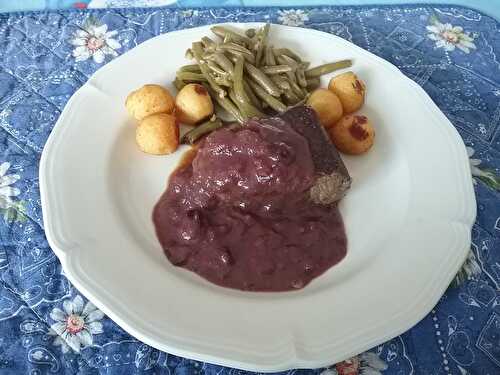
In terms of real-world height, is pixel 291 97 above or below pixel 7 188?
above

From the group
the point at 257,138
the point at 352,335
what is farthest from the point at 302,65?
the point at 352,335

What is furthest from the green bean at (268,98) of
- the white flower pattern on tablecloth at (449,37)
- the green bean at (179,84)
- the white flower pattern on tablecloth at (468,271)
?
the white flower pattern on tablecloth at (449,37)

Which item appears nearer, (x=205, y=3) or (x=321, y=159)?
(x=321, y=159)

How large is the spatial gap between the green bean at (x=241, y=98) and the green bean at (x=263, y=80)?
0.28 ft

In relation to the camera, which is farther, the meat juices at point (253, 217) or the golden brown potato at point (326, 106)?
the golden brown potato at point (326, 106)

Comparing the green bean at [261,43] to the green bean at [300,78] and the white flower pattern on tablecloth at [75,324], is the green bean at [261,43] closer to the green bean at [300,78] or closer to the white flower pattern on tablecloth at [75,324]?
the green bean at [300,78]

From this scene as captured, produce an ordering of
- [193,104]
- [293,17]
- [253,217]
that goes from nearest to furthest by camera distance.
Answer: [253,217]
[193,104]
[293,17]

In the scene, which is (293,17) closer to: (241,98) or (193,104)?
(241,98)

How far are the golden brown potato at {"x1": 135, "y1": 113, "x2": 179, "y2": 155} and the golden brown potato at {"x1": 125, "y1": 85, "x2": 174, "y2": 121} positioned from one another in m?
0.05

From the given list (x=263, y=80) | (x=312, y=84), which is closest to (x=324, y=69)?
(x=312, y=84)

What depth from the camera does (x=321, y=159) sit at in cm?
283

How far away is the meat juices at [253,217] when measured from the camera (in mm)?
2625

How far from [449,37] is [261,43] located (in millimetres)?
1799

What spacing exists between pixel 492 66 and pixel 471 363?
2590mm
